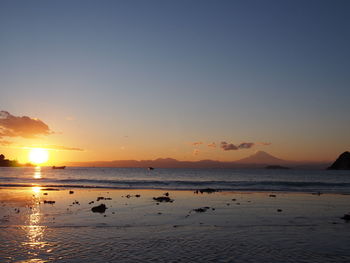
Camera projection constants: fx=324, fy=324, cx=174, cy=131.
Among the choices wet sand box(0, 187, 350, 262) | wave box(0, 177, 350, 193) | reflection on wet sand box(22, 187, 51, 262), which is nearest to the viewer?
wet sand box(0, 187, 350, 262)

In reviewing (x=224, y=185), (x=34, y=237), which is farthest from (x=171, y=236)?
(x=224, y=185)

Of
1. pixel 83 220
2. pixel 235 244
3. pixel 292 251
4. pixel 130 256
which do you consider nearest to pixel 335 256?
pixel 292 251

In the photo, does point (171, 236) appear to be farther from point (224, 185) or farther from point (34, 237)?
point (224, 185)

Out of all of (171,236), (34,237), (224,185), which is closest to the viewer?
(34,237)

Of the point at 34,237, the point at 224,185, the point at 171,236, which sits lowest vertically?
the point at 224,185

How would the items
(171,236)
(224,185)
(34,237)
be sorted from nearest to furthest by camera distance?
(34,237)
(171,236)
(224,185)

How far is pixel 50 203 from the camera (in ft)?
124

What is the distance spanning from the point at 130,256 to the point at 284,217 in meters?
17.9

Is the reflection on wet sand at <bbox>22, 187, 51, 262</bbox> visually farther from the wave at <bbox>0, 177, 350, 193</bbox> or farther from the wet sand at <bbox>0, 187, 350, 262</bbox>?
the wave at <bbox>0, 177, 350, 193</bbox>

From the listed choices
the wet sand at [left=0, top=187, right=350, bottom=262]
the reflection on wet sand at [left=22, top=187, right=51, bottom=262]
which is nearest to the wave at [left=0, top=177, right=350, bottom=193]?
the wet sand at [left=0, top=187, right=350, bottom=262]

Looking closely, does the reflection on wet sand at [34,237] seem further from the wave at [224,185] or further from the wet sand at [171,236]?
the wave at [224,185]

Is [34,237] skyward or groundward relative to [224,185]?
skyward

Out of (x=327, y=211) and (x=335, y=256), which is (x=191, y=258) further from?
(x=327, y=211)

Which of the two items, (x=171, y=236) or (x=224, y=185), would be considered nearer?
(x=171, y=236)
